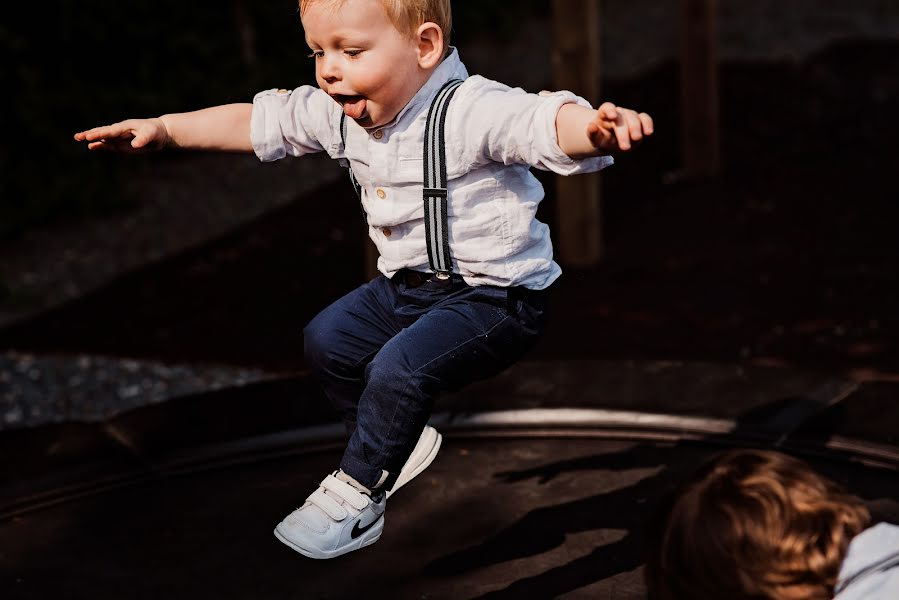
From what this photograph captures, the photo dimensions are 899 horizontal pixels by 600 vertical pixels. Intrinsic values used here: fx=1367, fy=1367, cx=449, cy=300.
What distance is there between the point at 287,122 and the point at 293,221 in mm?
3589

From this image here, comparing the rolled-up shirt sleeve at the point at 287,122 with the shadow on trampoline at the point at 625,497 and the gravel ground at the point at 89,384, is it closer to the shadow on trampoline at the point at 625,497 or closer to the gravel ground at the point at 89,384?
the shadow on trampoline at the point at 625,497

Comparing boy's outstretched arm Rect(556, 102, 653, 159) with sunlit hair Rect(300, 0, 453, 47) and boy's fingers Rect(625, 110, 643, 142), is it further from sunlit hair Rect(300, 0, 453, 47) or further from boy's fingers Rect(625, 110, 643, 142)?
sunlit hair Rect(300, 0, 453, 47)

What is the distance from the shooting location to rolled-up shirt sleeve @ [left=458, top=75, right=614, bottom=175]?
177cm

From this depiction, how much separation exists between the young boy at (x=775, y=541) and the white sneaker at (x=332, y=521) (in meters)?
0.77

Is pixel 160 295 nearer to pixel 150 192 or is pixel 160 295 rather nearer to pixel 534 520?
pixel 150 192

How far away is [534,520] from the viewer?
7.65 ft

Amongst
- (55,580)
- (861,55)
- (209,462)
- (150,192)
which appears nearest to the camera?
(55,580)

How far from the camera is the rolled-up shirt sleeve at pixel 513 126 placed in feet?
5.81

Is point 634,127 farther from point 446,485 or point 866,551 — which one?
point 446,485

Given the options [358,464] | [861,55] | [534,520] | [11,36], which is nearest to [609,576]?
[534,520]

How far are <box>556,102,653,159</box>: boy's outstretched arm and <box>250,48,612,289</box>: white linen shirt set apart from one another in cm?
6

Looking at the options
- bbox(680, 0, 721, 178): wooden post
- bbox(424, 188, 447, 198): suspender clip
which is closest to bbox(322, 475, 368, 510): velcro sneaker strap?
bbox(424, 188, 447, 198): suspender clip

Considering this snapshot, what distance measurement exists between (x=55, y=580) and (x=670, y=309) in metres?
2.63

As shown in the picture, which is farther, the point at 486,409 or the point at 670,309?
the point at 670,309
